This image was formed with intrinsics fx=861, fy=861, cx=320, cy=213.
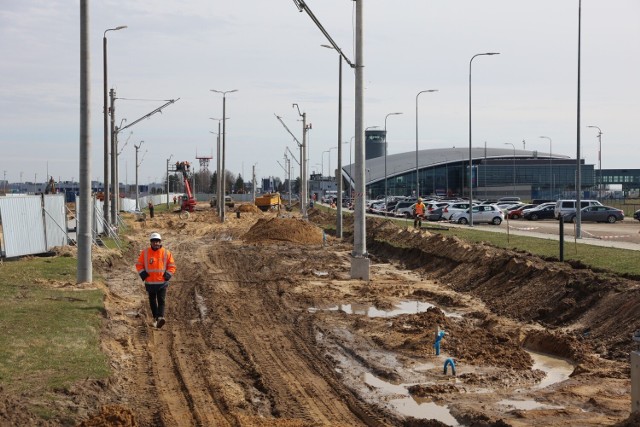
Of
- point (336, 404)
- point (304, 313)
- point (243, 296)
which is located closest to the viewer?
point (336, 404)

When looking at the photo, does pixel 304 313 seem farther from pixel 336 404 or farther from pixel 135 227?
pixel 135 227

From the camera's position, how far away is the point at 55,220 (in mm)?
31406

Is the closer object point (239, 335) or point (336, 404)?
point (336, 404)

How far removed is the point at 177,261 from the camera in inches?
1328

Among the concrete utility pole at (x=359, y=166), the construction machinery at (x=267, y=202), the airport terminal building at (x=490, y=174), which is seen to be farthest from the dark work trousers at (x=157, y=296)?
the airport terminal building at (x=490, y=174)

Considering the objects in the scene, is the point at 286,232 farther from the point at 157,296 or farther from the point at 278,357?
the point at 278,357

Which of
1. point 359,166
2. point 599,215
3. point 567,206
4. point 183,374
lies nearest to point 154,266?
point 183,374

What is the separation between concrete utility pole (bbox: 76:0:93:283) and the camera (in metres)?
20.3

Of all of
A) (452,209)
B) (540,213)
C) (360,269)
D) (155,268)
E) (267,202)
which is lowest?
(360,269)

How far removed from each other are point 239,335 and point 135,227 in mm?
43188

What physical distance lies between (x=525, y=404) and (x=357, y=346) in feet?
15.9

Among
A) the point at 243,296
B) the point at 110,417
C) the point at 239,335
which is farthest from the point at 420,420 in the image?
the point at 243,296

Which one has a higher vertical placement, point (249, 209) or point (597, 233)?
point (597, 233)

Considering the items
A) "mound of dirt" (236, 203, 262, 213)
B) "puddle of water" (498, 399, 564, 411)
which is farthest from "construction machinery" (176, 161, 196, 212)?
"puddle of water" (498, 399, 564, 411)
